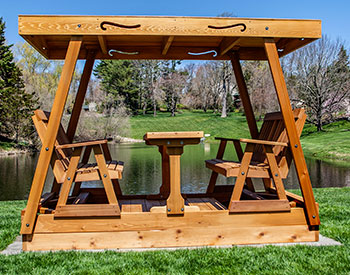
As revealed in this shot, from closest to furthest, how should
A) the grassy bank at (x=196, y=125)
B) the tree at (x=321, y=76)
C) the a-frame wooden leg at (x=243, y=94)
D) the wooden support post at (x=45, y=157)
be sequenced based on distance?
the wooden support post at (x=45, y=157) → the a-frame wooden leg at (x=243, y=94) → the tree at (x=321, y=76) → the grassy bank at (x=196, y=125)

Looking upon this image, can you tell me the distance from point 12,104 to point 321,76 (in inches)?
882

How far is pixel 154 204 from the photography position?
4.52 m

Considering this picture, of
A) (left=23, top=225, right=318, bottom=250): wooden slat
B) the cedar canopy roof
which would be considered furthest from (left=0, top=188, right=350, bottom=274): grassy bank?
the cedar canopy roof

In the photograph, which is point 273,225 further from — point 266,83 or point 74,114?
point 266,83

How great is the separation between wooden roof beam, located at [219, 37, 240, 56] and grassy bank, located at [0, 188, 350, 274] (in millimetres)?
2155

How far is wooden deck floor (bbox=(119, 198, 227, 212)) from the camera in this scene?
4.26 meters

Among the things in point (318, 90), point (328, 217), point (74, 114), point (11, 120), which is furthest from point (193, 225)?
point (318, 90)

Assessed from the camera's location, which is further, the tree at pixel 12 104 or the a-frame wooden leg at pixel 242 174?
the tree at pixel 12 104

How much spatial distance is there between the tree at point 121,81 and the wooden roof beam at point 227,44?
1611 inches

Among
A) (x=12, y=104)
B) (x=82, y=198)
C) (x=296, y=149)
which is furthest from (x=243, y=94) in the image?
(x=12, y=104)

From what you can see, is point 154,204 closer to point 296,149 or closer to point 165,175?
point 165,175

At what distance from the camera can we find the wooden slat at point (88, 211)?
3.50 meters

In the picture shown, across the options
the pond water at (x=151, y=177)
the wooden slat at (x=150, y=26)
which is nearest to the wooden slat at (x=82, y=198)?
the wooden slat at (x=150, y=26)

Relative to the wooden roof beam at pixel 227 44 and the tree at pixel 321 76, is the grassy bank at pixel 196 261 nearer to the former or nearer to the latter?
the wooden roof beam at pixel 227 44
